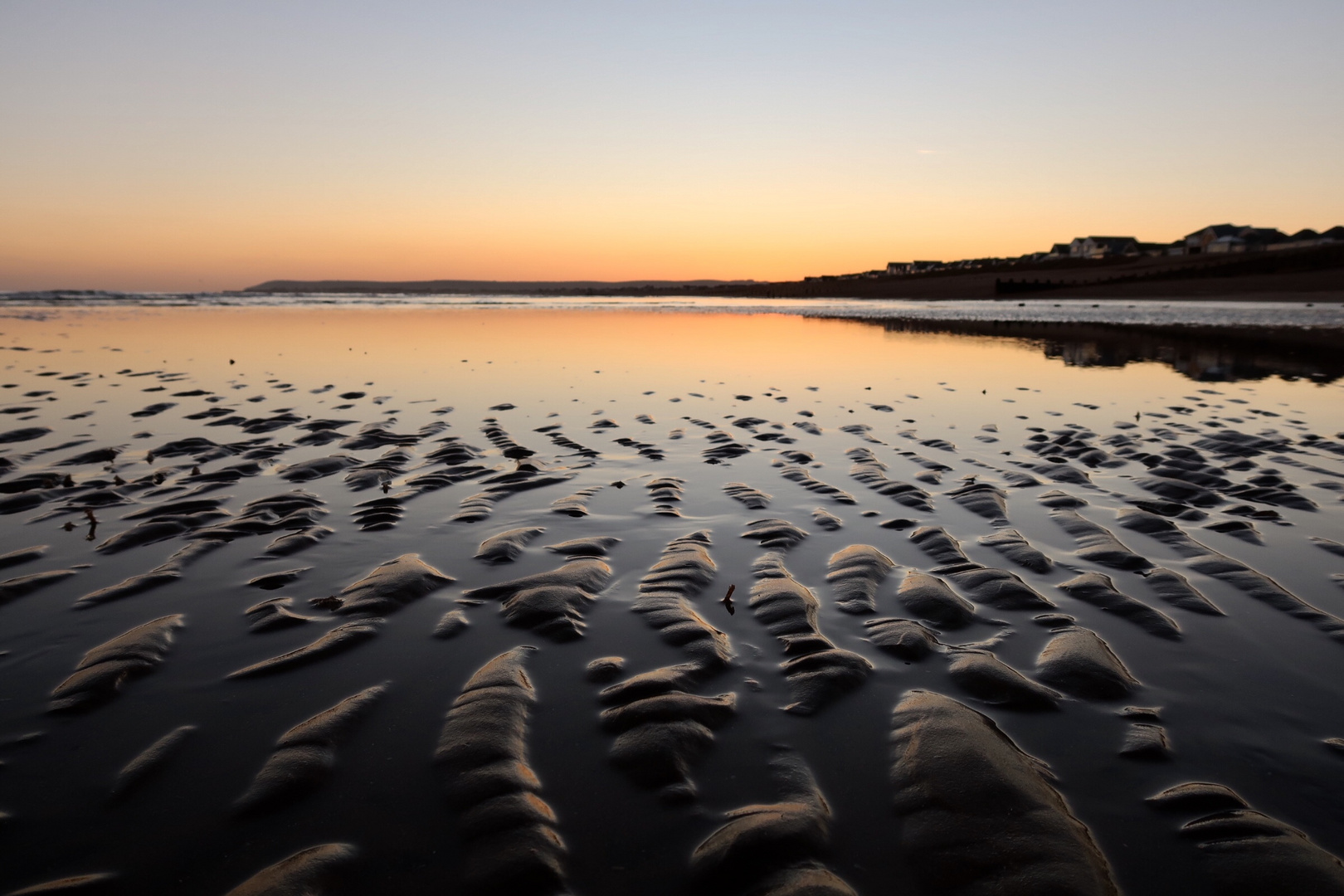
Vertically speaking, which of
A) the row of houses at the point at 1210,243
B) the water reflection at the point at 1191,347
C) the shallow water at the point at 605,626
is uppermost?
the row of houses at the point at 1210,243

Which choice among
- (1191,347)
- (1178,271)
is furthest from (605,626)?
(1178,271)

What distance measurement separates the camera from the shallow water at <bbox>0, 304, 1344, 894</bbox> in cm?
239

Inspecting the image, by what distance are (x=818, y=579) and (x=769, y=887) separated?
267 cm

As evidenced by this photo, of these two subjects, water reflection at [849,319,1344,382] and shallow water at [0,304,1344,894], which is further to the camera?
water reflection at [849,319,1344,382]

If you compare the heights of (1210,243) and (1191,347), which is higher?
(1210,243)

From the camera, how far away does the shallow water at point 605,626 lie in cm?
239

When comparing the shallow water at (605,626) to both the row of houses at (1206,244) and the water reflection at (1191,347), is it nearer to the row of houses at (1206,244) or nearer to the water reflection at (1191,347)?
the water reflection at (1191,347)

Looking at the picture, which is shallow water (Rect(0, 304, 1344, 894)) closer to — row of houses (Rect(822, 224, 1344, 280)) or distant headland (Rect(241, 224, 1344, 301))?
distant headland (Rect(241, 224, 1344, 301))

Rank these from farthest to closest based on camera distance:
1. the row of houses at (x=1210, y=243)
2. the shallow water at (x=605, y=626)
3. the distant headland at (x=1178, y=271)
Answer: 1. the row of houses at (x=1210, y=243)
2. the distant headland at (x=1178, y=271)
3. the shallow water at (x=605, y=626)

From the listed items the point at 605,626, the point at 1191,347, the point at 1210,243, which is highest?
the point at 1210,243

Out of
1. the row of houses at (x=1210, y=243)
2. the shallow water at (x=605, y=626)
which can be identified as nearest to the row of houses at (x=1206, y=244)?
the row of houses at (x=1210, y=243)

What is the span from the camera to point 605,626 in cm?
399

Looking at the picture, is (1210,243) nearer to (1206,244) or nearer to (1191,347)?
(1206,244)

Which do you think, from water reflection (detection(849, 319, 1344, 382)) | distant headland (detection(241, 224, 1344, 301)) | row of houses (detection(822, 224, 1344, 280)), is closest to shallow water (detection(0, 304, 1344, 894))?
water reflection (detection(849, 319, 1344, 382))
